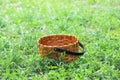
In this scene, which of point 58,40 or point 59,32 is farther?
point 59,32

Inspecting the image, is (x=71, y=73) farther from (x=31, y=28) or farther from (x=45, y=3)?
(x=45, y=3)

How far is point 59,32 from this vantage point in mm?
4922

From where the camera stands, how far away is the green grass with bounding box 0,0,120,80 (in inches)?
136

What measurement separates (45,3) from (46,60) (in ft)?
11.8

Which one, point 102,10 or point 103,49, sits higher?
point 102,10

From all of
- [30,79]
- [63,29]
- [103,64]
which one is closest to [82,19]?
[63,29]

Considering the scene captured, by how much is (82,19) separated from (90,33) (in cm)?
82

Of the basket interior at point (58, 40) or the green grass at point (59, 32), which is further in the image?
the basket interior at point (58, 40)

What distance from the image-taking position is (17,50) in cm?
418

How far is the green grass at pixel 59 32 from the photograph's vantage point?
346 centimetres

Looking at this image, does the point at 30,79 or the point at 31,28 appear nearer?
the point at 30,79

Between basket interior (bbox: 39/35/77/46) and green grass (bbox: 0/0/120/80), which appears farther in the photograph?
basket interior (bbox: 39/35/77/46)

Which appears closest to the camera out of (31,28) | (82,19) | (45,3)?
(31,28)

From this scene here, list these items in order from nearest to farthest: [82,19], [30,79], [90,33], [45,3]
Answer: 1. [30,79]
2. [90,33]
3. [82,19]
4. [45,3]
